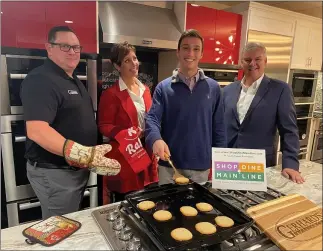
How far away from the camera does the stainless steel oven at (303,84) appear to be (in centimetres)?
297

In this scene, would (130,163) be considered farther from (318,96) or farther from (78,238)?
(318,96)

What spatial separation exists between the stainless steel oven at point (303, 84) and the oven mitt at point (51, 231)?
3017 mm

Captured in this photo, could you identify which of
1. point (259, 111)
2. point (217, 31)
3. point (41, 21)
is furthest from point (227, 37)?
point (41, 21)

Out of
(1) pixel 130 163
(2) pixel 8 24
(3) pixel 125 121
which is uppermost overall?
(2) pixel 8 24

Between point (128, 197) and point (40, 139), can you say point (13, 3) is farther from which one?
point (128, 197)

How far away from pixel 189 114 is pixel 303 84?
2446 millimetres

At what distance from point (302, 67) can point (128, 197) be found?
3.10 metres

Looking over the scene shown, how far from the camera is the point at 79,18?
1742 mm

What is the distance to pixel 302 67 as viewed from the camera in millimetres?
3074

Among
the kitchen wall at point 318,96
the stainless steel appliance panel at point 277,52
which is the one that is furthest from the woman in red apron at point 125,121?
the kitchen wall at point 318,96

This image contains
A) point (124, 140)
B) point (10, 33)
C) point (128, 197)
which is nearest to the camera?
point (128, 197)

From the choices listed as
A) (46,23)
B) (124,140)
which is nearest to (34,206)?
(124,140)

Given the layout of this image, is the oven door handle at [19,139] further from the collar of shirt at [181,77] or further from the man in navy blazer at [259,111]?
the man in navy blazer at [259,111]

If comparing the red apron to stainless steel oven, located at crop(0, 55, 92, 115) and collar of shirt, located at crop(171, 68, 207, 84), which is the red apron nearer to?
collar of shirt, located at crop(171, 68, 207, 84)
